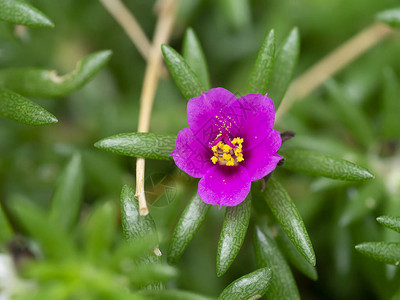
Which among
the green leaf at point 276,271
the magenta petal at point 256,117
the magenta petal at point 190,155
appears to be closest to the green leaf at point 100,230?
the magenta petal at point 190,155

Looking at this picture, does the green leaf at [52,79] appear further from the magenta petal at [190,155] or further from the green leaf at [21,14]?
the magenta petal at [190,155]

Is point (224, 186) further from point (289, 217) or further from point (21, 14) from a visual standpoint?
point (21, 14)

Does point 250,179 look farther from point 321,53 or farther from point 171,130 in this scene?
point 321,53

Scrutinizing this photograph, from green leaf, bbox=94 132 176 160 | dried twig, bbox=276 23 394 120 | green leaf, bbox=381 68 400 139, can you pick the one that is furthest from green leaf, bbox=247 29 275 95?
dried twig, bbox=276 23 394 120

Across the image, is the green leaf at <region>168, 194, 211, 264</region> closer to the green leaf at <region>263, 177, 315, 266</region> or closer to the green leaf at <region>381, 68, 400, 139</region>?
the green leaf at <region>263, 177, 315, 266</region>

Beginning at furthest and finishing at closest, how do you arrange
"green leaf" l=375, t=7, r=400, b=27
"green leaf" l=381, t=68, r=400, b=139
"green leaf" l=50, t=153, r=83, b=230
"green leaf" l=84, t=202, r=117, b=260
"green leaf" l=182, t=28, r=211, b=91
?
"green leaf" l=381, t=68, r=400, b=139 → "green leaf" l=375, t=7, r=400, b=27 → "green leaf" l=182, t=28, r=211, b=91 → "green leaf" l=50, t=153, r=83, b=230 → "green leaf" l=84, t=202, r=117, b=260

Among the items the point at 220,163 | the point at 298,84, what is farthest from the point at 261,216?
the point at 298,84

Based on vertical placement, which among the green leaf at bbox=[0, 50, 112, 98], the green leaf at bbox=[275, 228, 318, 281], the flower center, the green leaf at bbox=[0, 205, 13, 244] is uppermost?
the green leaf at bbox=[0, 50, 112, 98]
